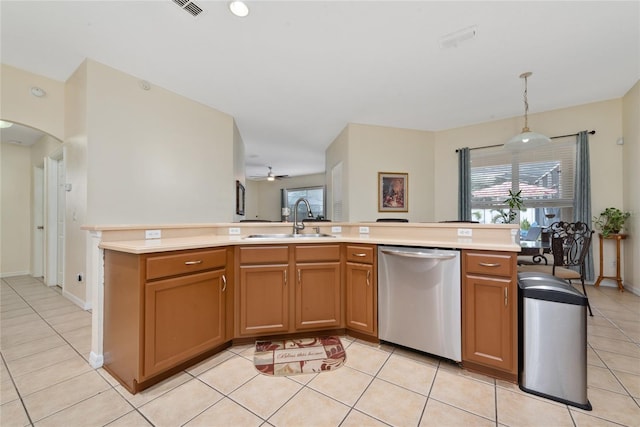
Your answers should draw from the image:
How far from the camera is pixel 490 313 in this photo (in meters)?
1.68

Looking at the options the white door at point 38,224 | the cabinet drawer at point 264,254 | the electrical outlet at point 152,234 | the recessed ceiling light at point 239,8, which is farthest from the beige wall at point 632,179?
the white door at point 38,224

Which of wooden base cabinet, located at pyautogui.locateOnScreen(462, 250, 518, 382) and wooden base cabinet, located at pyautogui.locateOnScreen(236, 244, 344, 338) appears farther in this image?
wooden base cabinet, located at pyautogui.locateOnScreen(236, 244, 344, 338)

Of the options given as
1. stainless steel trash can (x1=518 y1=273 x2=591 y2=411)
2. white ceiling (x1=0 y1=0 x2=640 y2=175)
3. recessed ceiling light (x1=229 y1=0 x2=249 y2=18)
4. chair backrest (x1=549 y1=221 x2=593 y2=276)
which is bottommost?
stainless steel trash can (x1=518 y1=273 x2=591 y2=411)

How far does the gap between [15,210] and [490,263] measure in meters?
7.35

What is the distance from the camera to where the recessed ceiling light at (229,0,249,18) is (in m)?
1.93

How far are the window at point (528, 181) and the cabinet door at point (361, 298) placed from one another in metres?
3.74

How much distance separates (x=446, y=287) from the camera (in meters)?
1.80

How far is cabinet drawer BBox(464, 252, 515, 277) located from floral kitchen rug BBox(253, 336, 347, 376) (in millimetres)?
1163

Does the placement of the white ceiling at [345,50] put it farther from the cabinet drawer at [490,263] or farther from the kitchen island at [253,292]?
the cabinet drawer at [490,263]

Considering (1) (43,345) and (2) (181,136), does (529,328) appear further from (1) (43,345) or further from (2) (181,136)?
(2) (181,136)

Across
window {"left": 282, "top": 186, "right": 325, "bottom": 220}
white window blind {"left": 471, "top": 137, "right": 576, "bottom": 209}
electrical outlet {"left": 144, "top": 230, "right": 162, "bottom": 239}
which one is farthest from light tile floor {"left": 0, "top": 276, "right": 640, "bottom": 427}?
window {"left": 282, "top": 186, "right": 325, "bottom": 220}

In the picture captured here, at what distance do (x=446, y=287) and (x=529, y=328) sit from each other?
0.50 meters

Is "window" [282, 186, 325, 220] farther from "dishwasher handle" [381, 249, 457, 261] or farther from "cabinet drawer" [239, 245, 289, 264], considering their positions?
"dishwasher handle" [381, 249, 457, 261]

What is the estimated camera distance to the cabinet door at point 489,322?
1.62 meters
